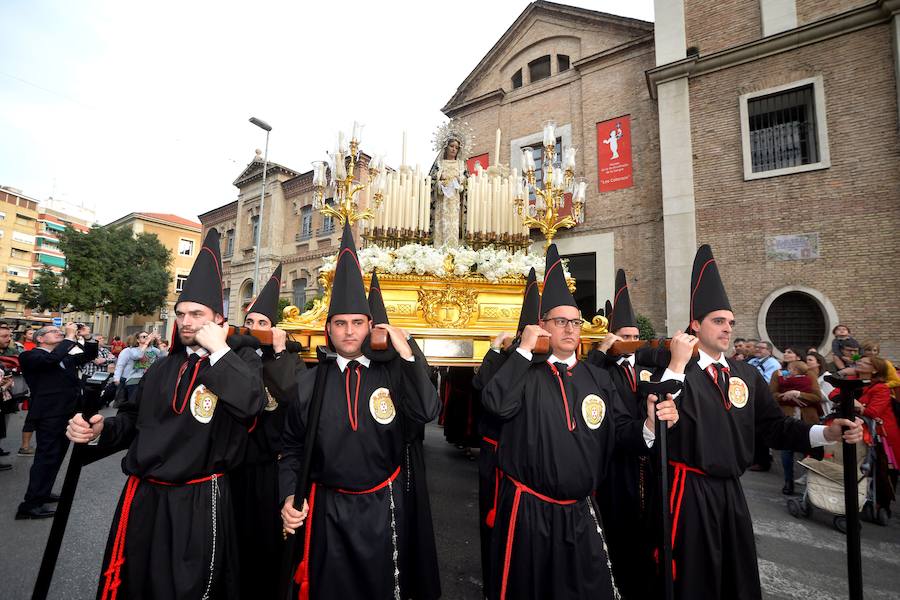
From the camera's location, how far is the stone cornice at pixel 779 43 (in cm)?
935

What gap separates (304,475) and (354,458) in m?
0.31

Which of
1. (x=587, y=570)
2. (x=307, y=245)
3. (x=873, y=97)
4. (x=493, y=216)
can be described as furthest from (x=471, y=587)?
(x=307, y=245)

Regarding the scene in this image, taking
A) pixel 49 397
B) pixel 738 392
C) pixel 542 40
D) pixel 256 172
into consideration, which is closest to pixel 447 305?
→ pixel 738 392

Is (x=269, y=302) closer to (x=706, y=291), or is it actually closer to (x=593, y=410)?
(x=593, y=410)

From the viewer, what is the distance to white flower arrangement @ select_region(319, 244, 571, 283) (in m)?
4.22

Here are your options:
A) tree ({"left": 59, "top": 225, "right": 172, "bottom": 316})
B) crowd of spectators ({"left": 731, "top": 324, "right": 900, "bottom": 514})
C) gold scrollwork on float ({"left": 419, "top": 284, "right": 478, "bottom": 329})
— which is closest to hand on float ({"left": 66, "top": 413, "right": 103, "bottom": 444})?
gold scrollwork on float ({"left": 419, "top": 284, "right": 478, "bottom": 329})

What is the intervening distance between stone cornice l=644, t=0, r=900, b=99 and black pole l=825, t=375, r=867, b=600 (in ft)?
39.0

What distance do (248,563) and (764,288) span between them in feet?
38.6

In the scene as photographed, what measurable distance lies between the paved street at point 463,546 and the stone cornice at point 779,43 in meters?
10.7

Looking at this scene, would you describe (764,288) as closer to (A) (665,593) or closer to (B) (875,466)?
(B) (875,466)

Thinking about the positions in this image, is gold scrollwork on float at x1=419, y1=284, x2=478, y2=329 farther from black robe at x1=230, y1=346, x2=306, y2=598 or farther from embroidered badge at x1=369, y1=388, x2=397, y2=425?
embroidered badge at x1=369, y1=388, x2=397, y2=425

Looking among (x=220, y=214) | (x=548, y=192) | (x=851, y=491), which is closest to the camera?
(x=851, y=491)

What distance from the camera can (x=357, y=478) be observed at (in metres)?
2.31

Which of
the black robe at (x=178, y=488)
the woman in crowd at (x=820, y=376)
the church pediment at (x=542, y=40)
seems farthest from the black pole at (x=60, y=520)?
the church pediment at (x=542, y=40)
